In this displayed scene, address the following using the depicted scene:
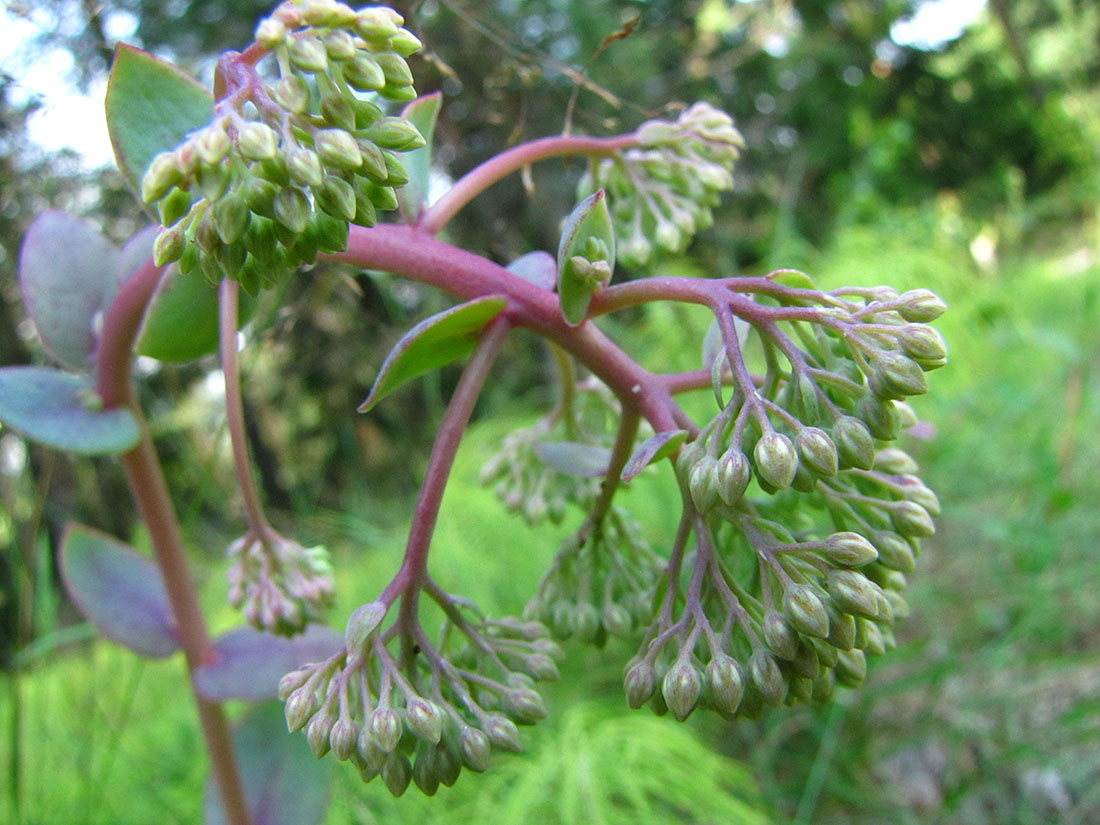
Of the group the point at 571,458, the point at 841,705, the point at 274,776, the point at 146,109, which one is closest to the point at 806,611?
the point at 571,458

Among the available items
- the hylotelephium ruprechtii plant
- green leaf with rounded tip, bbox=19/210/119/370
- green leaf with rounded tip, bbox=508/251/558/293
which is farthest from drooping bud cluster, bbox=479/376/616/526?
green leaf with rounded tip, bbox=19/210/119/370

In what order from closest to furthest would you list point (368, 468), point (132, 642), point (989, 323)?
point (132, 642)
point (989, 323)
point (368, 468)

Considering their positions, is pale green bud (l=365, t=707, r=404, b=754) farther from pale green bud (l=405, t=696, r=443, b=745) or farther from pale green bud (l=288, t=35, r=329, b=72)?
pale green bud (l=288, t=35, r=329, b=72)

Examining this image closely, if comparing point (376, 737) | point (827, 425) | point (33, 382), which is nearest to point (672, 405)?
point (827, 425)

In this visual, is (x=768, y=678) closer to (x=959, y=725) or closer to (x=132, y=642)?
(x=132, y=642)

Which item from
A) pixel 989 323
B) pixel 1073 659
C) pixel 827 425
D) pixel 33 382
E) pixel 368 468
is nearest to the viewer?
A: pixel 827 425

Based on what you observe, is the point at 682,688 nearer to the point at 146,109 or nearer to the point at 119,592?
the point at 146,109
